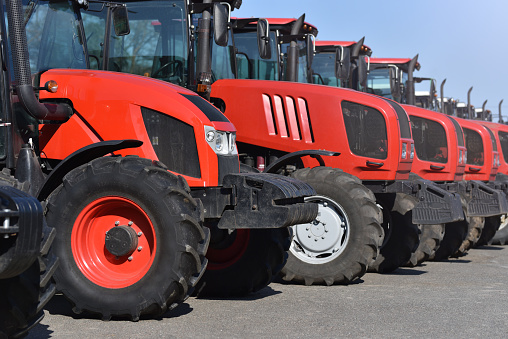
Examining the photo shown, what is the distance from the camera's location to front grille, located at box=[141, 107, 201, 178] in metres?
7.31

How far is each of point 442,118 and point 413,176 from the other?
2.29m

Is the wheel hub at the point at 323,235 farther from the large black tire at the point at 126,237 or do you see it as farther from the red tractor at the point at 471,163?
the red tractor at the point at 471,163

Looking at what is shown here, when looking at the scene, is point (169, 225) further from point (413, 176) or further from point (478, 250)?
point (478, 250)

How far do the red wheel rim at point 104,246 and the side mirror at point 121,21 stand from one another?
209 cm

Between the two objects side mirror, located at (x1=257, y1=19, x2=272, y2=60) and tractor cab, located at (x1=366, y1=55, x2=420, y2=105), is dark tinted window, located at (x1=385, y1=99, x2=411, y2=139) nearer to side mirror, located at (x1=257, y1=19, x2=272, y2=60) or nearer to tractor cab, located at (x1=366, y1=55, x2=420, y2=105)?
side mirror, located at (x1=257, y1=19, x2=272, y2=60)

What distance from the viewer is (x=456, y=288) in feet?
30.5

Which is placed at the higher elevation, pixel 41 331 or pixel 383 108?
pixel 383 108

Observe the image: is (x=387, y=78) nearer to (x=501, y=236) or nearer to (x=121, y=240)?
(x=501, y=236)

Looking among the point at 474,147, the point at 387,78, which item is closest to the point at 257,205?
the point at 474,147

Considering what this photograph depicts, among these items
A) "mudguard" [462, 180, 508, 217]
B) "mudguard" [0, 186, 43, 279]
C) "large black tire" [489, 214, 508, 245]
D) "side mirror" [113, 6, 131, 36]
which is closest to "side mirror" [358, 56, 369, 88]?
"mudguard" [462, 180, 508, 217]

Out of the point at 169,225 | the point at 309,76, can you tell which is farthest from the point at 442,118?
the point at 169,225

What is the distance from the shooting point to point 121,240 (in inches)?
269

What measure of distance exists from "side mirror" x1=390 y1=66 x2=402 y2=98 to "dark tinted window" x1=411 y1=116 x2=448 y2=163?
208 cm

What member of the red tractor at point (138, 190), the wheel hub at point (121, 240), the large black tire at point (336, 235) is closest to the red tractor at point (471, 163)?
the large black tire at point (336, 235)
